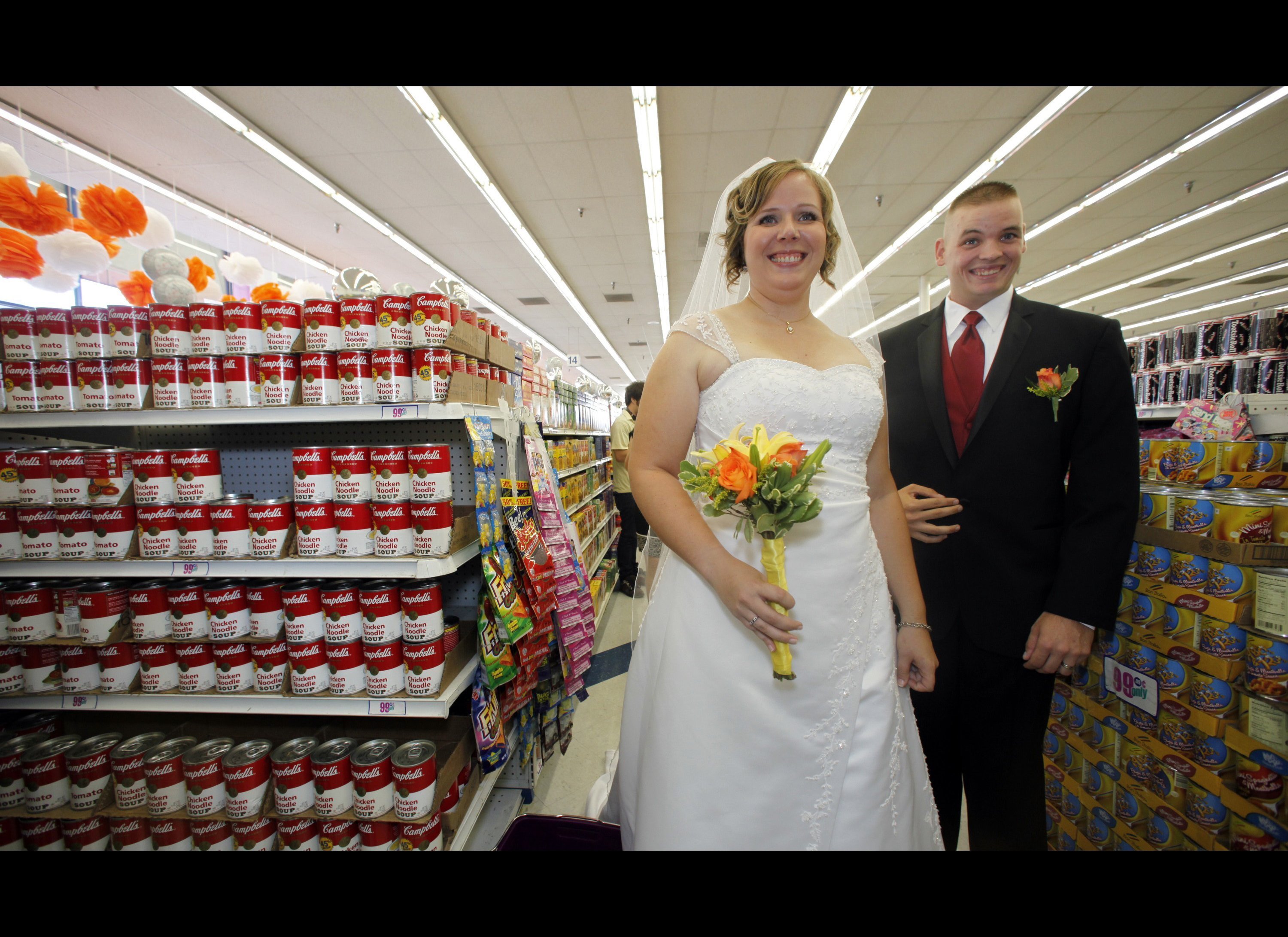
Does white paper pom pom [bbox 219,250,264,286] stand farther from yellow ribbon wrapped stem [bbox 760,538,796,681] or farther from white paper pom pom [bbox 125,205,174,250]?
yellow ribbon wrapped stem [bbox 760,538,796,681]

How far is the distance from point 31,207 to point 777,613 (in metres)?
3.72

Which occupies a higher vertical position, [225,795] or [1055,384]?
[1055,384]

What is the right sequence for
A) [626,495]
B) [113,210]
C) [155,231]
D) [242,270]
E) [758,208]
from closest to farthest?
[758,208], [113,210], [155,231], [242,270], [626,495]

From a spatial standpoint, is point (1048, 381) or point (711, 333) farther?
point (1048, 381)

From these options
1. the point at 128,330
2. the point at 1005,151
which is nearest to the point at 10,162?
the point at 128,330

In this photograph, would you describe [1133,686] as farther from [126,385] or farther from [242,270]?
[242,270]

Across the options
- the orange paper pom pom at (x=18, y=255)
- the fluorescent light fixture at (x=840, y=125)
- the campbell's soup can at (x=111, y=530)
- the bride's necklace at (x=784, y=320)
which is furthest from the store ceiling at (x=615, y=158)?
the campbell's soup can at (x=111, y=530)

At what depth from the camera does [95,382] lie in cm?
158

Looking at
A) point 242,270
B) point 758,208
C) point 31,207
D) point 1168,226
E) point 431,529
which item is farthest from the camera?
point 1168,226

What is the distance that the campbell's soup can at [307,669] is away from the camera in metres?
1.52

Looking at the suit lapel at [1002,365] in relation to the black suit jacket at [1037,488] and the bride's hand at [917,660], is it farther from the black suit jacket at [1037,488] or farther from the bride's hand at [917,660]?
the bride's hand at [917,660]

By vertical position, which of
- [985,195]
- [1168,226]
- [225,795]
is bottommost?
[225,795]

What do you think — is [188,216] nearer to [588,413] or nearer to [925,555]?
[588,413]
